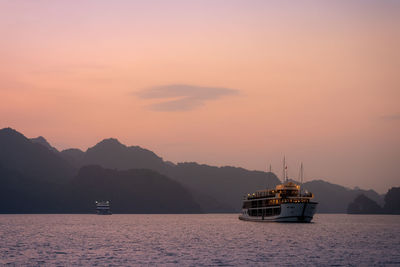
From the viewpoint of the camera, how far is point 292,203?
6703 inches

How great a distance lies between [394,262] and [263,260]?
1844cm

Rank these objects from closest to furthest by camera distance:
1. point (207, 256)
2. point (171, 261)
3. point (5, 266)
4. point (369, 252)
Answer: point (5, 266) → point (171, 261) → point (207, 256) → point (369, 252)

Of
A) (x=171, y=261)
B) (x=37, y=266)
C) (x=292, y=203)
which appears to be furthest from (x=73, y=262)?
(x=292, y=203)

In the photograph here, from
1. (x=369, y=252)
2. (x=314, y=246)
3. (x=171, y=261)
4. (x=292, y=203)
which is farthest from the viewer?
(x=292, y=203)

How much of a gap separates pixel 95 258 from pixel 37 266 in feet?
34.8

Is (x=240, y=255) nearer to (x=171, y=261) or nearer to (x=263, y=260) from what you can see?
(x=263, y=260)

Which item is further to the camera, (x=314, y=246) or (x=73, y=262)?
(x=314, y=246)

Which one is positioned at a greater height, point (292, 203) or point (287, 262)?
point (292, 203)

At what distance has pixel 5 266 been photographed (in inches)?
2891

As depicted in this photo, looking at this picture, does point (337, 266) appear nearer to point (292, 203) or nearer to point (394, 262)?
point (394, 262)

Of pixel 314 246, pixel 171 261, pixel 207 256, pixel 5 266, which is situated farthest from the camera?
pixel 314 246

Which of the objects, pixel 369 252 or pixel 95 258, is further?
pixel 369 252

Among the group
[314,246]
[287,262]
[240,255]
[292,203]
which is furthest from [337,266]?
[292,203]

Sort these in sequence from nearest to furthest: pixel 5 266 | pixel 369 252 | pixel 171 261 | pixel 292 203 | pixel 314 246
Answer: pixel 5 266
pixel 171 261
pixel 369 252
pixel 314 246
pixel 292 203
